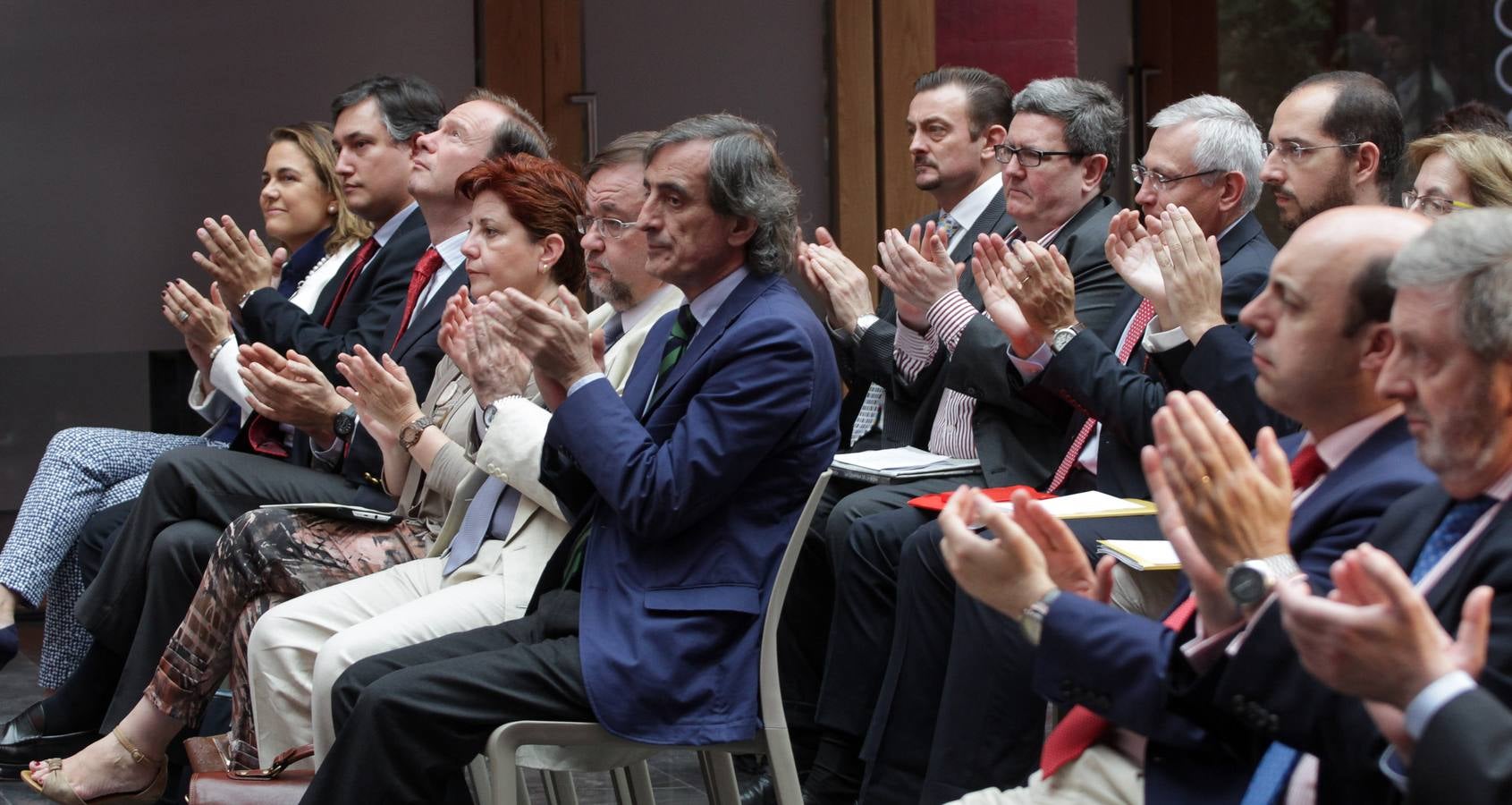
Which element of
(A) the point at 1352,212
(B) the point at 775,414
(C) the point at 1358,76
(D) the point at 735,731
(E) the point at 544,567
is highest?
(C) the point at 1358,76

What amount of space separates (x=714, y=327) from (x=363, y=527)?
115 cm

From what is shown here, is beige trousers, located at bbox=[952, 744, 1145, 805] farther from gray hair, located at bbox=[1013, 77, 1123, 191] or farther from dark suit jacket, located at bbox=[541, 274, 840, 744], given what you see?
gray hair, located at bbox=[1013, 77, 1123, 191]

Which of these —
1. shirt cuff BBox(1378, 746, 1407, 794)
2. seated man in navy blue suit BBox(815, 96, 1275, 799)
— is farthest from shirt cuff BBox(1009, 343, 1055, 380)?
shirt cuff BBox(1378, 746, 1407, 794)

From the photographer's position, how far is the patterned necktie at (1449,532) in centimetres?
175

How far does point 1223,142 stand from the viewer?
3.73m

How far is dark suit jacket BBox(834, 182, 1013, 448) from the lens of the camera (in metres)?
4.18

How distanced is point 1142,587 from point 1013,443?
0.92 metres

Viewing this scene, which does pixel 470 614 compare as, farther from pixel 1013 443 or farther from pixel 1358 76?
pixel 1358 76

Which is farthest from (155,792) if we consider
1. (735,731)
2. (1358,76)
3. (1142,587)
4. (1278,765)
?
(1358,76)

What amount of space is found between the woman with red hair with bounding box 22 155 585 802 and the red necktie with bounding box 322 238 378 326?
3.31 feet

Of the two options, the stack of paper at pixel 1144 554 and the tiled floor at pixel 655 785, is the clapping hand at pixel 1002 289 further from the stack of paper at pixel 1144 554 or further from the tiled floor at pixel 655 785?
the tiled floor at pixel 655 785

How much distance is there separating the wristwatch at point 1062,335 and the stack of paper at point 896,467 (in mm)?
425

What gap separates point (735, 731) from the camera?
2.76 meters

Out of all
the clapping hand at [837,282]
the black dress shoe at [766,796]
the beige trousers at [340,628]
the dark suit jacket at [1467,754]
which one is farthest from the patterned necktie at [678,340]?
the dark suit jacket at [1467,754]
